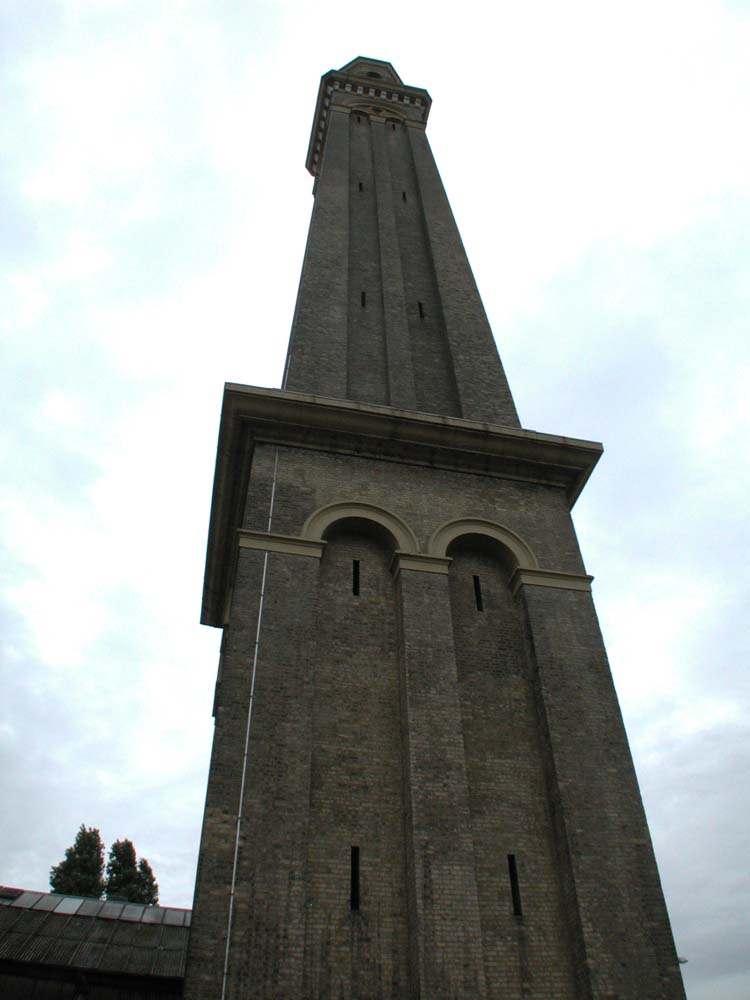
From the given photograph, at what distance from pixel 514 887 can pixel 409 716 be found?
3318 mm

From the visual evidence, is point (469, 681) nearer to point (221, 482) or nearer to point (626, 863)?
point (626, 863)

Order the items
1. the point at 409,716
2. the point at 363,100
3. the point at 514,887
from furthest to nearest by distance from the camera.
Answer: the point at 363,100, the point at 409,716, the point at 514,887

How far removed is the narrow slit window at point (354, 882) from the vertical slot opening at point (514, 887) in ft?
8.68

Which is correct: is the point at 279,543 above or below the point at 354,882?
above

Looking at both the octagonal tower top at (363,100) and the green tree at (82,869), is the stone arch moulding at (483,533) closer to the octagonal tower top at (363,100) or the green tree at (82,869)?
the octagonal tower top at (363,100)

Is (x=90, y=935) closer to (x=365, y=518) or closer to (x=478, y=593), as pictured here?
(x=365, y=518)

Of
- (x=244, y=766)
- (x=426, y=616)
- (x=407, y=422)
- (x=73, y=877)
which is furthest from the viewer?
(x=73, y=877)

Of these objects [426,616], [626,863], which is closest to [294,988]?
[626,863]

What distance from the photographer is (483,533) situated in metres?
18.7

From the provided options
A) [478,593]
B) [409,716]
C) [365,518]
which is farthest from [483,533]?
[409,716]

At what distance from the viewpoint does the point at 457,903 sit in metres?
13.1

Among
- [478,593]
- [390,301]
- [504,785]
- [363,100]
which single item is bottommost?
[504,785]

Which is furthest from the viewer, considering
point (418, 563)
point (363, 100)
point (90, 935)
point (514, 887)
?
point (363, 100)

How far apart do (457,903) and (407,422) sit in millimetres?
10550
